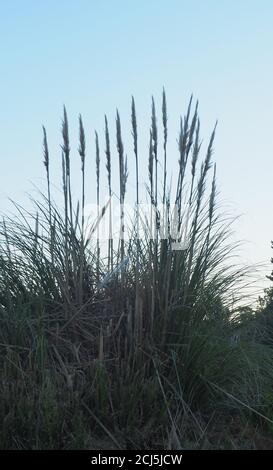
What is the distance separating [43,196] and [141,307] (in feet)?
5.36

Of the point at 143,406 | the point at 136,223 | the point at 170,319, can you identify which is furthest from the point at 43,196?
the point at 143,406

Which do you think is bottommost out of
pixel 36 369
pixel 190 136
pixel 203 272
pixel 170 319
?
pixel 36 369

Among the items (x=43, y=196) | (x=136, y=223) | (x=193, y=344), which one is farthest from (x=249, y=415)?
(x=43, y=196)

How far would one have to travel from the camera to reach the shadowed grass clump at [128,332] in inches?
166

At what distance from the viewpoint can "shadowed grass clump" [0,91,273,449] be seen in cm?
421

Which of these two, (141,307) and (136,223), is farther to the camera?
(136,223)

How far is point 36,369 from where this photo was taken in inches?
177

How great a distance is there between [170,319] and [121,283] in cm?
55

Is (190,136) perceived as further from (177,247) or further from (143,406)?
(143,406)

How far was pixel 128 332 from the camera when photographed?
16.0 ft
